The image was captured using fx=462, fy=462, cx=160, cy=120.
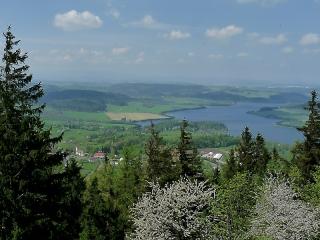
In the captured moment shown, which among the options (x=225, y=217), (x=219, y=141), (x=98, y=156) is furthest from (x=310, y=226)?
(x=219, y=141)

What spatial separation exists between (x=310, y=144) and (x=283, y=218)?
16741mm

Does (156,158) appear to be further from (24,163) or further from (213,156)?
(213,156)

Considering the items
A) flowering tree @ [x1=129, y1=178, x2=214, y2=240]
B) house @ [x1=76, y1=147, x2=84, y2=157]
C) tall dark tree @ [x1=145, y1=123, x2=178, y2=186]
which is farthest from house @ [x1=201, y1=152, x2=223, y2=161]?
flowering tree @ [x1=129, y1=178, x2=214, y2=240]

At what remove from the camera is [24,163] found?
21094 millimetres

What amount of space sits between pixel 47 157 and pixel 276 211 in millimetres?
13283

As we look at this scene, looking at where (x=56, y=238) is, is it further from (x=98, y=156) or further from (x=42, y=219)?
(x=98, y=156)

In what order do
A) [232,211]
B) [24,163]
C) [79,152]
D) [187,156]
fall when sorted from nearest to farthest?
[24,163] → [232,211] → [187,156] → [79,152]

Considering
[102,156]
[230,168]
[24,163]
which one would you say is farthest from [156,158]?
[102,156]

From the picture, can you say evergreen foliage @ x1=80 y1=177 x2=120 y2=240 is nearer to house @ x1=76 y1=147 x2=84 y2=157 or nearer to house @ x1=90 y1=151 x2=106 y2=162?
house @ x1=90 y1=151 x2=106 y2=162

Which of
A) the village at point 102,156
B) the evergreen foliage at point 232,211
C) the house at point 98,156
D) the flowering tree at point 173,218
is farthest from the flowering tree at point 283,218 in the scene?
the house at point 98,156

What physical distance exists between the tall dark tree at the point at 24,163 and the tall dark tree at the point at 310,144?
81.3ft

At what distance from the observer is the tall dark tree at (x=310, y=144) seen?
40250 millimetres

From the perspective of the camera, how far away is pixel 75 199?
109 ft

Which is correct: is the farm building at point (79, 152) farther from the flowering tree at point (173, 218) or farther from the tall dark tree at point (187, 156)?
the flowering tree at point (173, 218)
